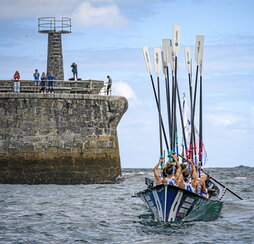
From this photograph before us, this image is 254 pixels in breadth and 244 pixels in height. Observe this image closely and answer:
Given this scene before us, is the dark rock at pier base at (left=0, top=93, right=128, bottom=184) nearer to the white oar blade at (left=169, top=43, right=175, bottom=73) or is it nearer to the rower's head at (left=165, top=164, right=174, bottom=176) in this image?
the white oar blade at (left=169, top=43, right=175, bottom=73)

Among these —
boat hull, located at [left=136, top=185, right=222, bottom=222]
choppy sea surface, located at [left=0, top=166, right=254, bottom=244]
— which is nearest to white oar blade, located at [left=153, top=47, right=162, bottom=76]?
choppy sea surface, located at [left=0, top=166, right=254, bottom=244]

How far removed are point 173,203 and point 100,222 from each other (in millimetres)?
2862

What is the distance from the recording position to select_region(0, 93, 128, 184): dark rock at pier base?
137 ft

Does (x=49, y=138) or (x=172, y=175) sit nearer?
(x=172, y=175)

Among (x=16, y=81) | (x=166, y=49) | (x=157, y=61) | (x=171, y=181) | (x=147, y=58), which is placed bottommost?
(x=171, y=181)

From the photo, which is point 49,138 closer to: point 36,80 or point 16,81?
point 36,80

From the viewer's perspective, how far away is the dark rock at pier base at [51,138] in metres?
41.8

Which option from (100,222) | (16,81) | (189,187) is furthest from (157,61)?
(16,81)

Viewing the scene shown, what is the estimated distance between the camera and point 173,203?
24.2 meters

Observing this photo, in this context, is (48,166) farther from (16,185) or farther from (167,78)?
(167,78)

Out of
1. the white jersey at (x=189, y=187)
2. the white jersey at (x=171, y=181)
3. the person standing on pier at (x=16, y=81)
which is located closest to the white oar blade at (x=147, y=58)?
the white jersey at (x=189, y=187)

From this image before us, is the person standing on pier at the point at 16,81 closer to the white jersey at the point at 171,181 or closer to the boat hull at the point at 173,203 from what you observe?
the boat hull at the point at 173,203

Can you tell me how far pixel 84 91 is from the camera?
45.4 metres

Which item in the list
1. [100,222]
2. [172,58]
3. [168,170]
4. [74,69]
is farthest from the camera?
[74,69]
